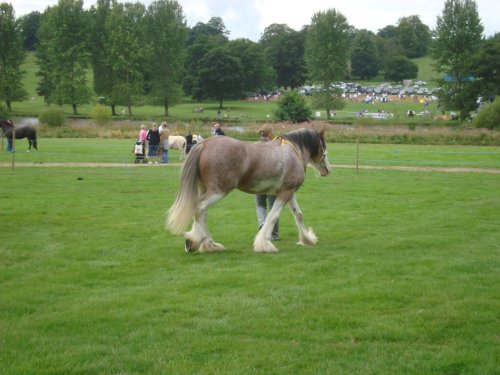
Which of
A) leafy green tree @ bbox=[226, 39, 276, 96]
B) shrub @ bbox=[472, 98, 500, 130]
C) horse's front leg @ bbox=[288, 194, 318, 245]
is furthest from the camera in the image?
leafy green tree @ bbox=[226, 39, 276, 96]

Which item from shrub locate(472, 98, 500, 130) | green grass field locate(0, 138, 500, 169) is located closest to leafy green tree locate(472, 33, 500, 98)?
shrub locate(472, 98, 500, 130)

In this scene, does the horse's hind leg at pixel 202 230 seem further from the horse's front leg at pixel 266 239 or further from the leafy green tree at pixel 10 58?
the leafy green tree at pixel 10 58

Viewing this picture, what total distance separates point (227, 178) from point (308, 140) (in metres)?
2.11

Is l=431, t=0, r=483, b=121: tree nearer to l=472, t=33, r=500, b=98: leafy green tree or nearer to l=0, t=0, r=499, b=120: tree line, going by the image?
l=0, t=0, r=499, b=120: tree line

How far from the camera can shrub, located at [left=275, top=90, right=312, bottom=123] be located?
5822 centimetres

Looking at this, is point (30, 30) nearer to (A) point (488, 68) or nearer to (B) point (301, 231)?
(A) point (488, 68)

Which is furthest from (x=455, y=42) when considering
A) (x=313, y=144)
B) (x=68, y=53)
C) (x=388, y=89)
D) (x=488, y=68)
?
(x=313, y=144)

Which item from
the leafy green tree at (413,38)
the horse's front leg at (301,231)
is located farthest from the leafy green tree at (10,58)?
the leafy green tree at (413,38)

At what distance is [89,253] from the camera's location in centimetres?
1010

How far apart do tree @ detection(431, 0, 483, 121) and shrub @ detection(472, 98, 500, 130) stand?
25.8 m

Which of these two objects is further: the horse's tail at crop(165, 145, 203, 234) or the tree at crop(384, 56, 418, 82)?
the tree at crop(384, 56, 418, 82)

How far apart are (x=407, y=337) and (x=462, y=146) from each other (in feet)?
115

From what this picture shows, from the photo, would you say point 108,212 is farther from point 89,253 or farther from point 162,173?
point 162,173

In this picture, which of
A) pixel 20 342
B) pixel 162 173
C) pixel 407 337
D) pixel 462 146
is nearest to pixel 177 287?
pixel 20 342
